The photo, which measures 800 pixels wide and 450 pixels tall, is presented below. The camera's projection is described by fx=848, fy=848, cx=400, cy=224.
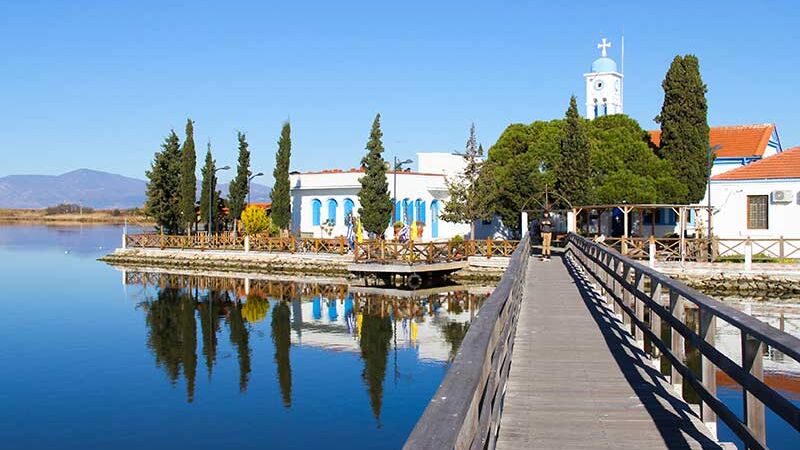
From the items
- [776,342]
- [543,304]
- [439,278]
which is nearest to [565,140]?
[439,278]

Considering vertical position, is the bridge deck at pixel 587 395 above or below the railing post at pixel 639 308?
below

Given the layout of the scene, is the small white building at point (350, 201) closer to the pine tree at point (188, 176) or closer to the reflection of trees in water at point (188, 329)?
the pine tree at point (188, 176)

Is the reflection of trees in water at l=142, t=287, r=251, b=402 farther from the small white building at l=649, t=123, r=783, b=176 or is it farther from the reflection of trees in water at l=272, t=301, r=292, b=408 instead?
the small white building at l=649, t=123, r=783, b=176

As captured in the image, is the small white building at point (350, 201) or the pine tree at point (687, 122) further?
the small white building at point (350, 201)

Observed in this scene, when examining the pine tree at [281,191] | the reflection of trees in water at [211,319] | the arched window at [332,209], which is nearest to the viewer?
the reflection of trees in water at [211,319]

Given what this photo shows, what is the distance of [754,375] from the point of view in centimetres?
477

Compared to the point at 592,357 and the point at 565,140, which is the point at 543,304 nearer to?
the point at 592,357

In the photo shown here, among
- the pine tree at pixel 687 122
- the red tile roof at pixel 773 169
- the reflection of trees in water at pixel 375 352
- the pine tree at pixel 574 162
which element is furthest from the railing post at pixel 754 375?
the pine tree at pixel 687 122

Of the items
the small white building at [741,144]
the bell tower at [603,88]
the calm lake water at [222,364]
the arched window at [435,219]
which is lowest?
the calm lake water at [222,364]

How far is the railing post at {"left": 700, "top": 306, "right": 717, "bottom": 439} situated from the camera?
6.18 m

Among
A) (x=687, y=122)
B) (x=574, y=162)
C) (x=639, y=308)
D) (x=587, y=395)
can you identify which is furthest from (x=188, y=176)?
(x=587, y=395)

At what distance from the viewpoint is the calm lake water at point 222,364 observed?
580 inches

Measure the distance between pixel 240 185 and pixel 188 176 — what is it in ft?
10.7

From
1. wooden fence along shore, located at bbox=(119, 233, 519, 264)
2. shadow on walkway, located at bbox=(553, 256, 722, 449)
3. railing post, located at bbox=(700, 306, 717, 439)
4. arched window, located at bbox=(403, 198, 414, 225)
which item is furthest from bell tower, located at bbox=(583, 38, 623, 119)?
railing post, located at bbox=(700, 306, 717, 439)
